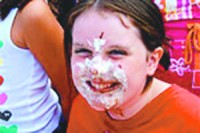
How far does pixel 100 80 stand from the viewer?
116 centimetres

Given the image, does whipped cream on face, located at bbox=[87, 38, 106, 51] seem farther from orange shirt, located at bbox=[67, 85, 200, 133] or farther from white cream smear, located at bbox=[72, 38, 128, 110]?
orange shirt, located at bbox=[67, 85, 200, 133]

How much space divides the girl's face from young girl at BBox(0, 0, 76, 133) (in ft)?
0.92

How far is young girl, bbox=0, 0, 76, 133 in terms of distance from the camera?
4.75 ft

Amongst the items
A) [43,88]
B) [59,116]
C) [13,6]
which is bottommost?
[59,116]

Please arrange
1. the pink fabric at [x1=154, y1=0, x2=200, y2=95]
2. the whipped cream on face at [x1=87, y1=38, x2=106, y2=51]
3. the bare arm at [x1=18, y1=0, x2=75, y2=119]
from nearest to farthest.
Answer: the whipped cream on face at [x1=87, y1=38, x2=106, y2=51] → the bare arm at [x1=18, y1=0, x2=75, y2=119] → the pink fabric at [x1=154, y1=0, x2=200, y2=95]

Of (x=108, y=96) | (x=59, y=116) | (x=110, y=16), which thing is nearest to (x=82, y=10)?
(x=110, y=16)

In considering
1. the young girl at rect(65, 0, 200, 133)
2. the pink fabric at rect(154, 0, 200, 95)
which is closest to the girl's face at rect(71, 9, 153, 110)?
the young girl at rect(65, 0, 200, 133)

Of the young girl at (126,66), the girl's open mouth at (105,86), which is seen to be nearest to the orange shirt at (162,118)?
the young girl at (126,66)

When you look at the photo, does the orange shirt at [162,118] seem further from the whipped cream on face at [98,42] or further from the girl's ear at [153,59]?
the whipped cream on face at [98,42]

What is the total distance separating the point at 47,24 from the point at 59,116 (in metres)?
0.30

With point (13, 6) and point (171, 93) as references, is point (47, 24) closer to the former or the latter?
point (13, 6)

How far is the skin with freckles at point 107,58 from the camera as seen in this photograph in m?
1.15

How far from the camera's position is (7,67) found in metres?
1.47

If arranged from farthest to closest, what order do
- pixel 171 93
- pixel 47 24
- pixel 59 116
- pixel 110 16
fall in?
pixel 59 116 < pixel 47 24 < pixel 171 93 < pixel 110 16
